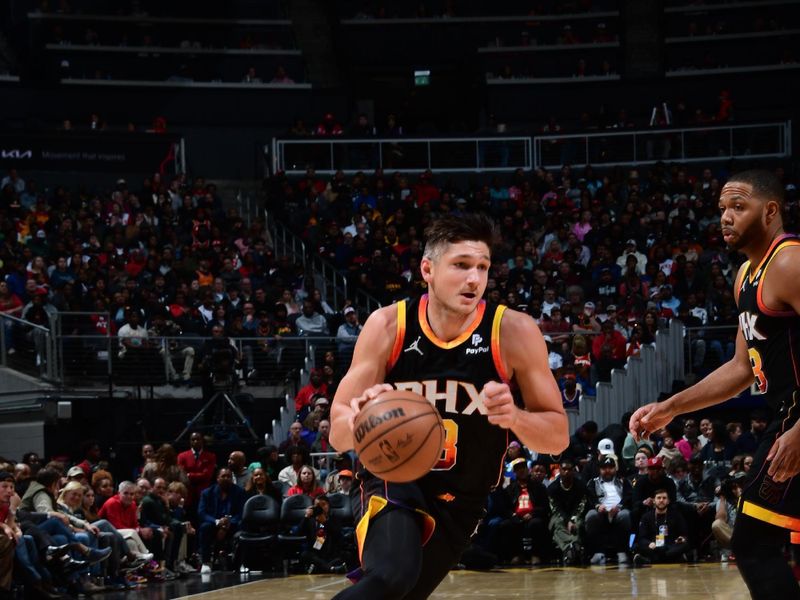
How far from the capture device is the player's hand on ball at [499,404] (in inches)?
194

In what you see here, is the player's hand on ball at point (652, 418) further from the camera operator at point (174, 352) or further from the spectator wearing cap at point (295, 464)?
the camera operator at point (174, 352)

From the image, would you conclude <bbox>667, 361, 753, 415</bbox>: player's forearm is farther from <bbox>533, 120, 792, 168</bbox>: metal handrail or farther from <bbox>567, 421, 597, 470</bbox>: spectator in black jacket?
<bbox>533, 120, 792, 168</bbox>: metal handrail

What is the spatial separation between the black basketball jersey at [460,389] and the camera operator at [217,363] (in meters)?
12.5

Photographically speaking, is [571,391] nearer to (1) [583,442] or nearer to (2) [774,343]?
(1) [583,442]

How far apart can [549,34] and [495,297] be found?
1624 cm

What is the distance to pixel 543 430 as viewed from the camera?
209 inches

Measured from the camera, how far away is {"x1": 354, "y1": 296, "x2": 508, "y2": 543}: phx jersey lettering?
5.46 m

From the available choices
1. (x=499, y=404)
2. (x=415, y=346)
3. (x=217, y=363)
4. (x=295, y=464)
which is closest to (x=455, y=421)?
(x=415, y=346)

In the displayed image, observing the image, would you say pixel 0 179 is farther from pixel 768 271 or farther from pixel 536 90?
pixel 768 271

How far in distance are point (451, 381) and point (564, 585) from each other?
7487 mm

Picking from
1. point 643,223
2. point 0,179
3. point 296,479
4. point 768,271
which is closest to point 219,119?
point 0,179

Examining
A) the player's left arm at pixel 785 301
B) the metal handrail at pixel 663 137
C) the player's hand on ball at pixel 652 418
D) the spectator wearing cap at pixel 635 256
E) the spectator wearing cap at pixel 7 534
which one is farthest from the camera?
the metal handrail at pixel 663 137

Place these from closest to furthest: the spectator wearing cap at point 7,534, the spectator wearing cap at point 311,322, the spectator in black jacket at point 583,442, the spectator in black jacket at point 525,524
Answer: the spectator wearing cap at point 7,534 → the spectator in black jacket at point 525,524 → the spectator in black jacket at point 583,442 → the spectator wearing cap at point 311,322

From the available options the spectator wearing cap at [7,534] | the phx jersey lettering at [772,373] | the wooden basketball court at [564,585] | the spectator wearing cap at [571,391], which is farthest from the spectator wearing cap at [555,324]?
the phx jersey lettering at [772,373]
